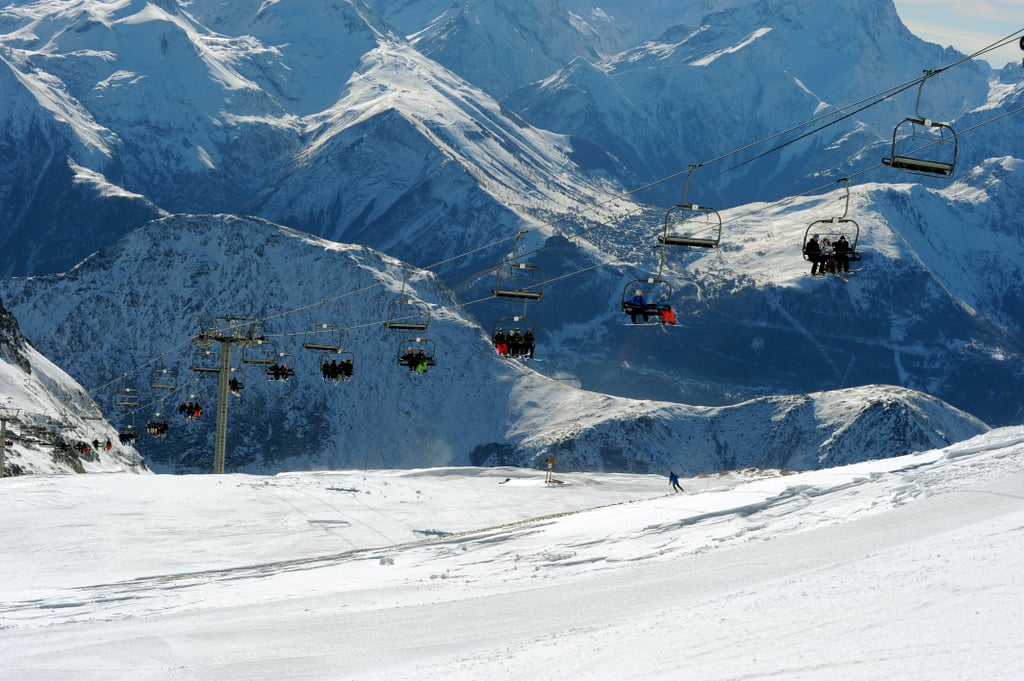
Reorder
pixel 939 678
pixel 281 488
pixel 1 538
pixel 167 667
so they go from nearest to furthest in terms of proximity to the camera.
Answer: pixel 939 678, pixel 167 667, pixel 1 538, pixel 281 488

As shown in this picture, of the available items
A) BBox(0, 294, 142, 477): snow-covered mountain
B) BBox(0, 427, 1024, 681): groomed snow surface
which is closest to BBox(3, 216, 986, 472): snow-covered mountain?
BBox(0, 294, 142, 477): snow-covered mountain

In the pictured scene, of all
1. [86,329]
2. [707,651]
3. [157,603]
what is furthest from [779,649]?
[86,329]

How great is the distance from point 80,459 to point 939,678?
3387 inches

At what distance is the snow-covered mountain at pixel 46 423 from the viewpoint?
3686 inches

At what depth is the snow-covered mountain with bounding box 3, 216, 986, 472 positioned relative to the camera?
550ft

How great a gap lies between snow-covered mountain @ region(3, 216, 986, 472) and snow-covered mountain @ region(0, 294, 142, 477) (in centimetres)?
2754

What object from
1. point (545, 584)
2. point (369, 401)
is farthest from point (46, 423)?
point (369, 401)

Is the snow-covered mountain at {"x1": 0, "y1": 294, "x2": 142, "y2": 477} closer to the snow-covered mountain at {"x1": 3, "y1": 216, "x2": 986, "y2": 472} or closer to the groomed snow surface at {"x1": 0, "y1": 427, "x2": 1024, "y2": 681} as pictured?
the groomed snow surface at {"x1": 0, "y1": 427, "x2": 1024, "y2": 681}

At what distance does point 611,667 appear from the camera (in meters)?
30.9

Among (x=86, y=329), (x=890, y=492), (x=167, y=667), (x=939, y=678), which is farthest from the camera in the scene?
(x=86, y=329)

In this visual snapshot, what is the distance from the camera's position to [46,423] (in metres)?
103

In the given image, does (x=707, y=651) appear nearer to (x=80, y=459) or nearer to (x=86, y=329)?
(x=80, y=459)

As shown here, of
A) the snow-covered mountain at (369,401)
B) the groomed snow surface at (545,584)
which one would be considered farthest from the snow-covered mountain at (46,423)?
the snow-covered mountain at (369,401)

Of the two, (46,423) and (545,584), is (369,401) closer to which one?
(46,423)
